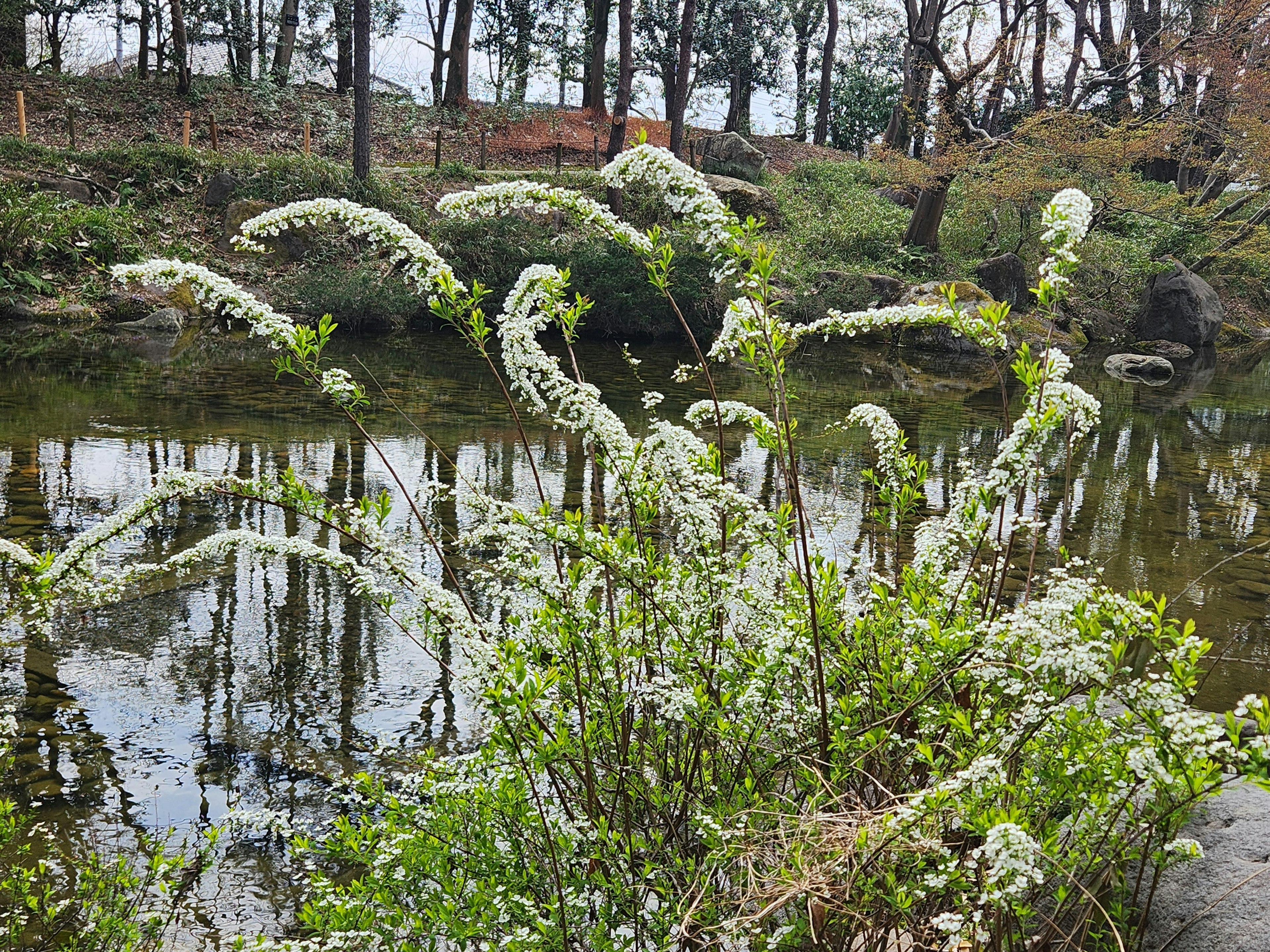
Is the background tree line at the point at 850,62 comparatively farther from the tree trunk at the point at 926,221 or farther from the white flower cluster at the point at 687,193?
the white flower cluster at the point at 687,193

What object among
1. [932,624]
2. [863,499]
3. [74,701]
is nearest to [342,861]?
[74,701]

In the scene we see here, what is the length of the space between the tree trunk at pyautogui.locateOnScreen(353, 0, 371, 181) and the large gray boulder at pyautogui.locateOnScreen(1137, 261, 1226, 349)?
20127 mm

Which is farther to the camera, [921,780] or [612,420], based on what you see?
[612,420]

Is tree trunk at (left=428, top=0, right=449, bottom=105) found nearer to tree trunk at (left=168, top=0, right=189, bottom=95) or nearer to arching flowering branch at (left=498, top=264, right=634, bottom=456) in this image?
tree trunk at (left=168, top=0, right=189, bottom=95)

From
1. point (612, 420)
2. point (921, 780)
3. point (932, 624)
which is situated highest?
point (612, 420)

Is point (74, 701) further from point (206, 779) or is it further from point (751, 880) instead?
point (751, 880)

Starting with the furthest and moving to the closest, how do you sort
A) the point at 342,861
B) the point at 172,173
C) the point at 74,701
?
the point at 172,173 < the point at 74,701 < the point at 342,861

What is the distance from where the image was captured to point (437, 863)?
2965 mm

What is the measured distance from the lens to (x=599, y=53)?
35.8 meters

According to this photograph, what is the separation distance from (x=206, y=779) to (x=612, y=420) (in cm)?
301

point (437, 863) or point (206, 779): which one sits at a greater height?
point (437, 863)

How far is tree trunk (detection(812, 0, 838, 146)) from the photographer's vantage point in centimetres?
4084

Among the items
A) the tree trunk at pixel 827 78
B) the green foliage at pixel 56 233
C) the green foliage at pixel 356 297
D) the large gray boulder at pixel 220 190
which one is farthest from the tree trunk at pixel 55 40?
the tree trunk at pixel 827 78

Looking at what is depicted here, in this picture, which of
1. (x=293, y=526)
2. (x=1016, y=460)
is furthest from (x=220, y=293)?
(x=293, y=526)
